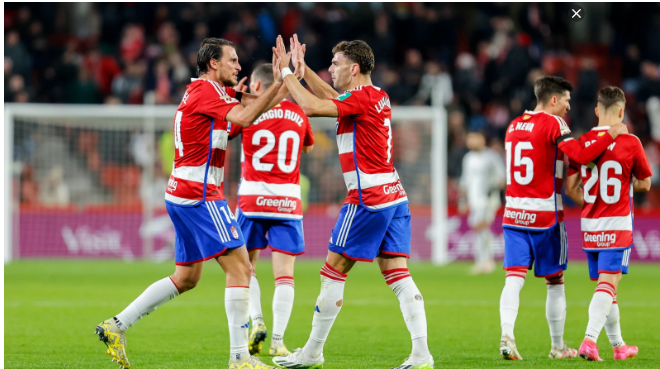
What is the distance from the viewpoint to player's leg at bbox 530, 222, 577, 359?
657cm

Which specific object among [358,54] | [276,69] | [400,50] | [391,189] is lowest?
[391,189]

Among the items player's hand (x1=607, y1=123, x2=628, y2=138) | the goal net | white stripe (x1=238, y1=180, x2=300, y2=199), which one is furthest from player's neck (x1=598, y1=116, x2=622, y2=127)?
the goal net

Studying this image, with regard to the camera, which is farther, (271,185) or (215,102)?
(271,185)

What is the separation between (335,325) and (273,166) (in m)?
2.03

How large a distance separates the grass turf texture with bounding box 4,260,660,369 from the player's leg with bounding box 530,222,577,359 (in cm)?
20

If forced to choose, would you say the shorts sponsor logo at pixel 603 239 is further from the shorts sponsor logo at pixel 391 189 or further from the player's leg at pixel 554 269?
the shorts sponsor logo at pixel 391 189

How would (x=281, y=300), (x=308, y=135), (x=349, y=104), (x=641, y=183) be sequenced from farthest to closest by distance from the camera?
(x=308, y=135)
(x=281, y=300)
(x=641, y=183)
(x=349, y=104)

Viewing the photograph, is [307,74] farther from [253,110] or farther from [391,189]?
[391,189]

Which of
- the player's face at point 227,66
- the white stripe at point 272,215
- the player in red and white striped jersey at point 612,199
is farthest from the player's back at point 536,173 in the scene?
the player's face at point 227,66

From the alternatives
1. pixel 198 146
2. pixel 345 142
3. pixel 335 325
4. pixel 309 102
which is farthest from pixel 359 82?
pixel 335 325

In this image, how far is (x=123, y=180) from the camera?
59.1 ft

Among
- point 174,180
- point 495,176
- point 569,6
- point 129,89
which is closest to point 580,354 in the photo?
point 174,180

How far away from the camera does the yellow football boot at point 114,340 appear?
5660 millimetres

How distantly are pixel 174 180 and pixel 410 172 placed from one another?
12512 millimetres
